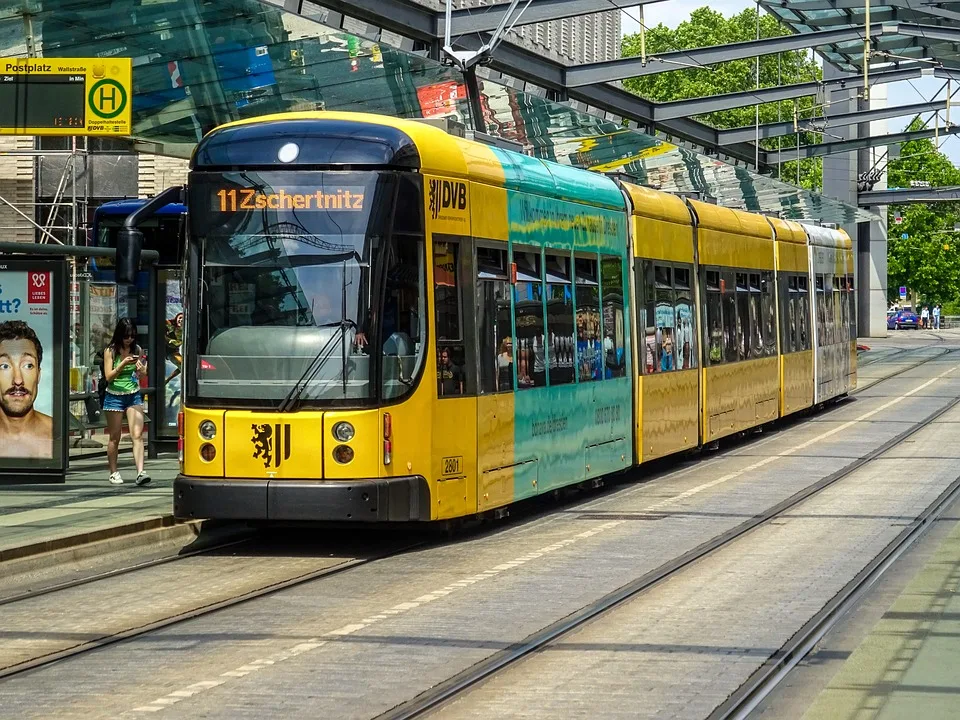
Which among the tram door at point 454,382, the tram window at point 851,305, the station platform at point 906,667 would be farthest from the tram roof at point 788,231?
the station platform at point 906,667

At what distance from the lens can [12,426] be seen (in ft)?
48.5

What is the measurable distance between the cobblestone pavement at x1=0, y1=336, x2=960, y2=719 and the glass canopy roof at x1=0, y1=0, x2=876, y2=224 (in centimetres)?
467

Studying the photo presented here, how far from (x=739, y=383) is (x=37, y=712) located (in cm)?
1659

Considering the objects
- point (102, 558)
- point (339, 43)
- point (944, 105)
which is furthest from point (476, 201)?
point (944, 105)

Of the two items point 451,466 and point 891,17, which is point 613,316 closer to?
point 451,466

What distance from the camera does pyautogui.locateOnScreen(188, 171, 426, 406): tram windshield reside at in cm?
1191

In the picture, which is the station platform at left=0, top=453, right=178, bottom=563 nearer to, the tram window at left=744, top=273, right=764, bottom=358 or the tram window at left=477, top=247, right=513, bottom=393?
the tram window at left=477, top=247, right=513, bottom=393

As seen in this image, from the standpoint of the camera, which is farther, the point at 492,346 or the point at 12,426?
the point at 12,426

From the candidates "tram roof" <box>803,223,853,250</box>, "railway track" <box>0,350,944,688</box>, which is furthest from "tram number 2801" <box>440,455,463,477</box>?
"tram roof" <box>803,223,853,250</box>

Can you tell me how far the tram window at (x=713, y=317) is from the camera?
2117 cm

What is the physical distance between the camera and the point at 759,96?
143 feet

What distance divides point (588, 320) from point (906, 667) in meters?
8.08

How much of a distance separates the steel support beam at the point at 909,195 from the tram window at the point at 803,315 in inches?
2014

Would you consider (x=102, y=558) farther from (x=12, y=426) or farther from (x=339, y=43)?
(x=339, y=43)
